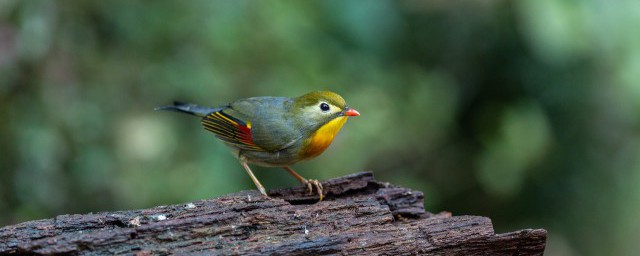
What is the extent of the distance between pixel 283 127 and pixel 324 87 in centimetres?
131

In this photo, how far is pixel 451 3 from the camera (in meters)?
7.00

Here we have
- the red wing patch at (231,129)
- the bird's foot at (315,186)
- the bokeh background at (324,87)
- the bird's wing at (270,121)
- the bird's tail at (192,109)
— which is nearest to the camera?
the bird's foot at (315,186)

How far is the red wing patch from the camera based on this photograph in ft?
16.4

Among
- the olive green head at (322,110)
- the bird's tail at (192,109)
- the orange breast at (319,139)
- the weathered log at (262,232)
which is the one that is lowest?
the weathered log at (262,232)

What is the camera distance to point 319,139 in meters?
4.90

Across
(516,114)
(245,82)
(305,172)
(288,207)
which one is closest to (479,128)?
(516,114)

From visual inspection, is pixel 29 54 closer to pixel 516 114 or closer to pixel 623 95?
pixel 516 114

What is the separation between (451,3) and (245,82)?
213 cm

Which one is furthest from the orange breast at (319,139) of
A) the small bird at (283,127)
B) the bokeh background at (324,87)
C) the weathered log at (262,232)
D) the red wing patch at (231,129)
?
the bokeh background at (324,87)

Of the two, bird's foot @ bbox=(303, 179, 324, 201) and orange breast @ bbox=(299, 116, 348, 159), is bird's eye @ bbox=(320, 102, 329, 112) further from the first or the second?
bird's foot @ bbox=(303, 179, 324, 201)

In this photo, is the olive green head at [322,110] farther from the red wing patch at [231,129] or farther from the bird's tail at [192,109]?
the bird's tail at [192,109]

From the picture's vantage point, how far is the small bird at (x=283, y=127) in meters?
4.88

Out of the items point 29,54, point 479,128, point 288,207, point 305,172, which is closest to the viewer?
point 288,207

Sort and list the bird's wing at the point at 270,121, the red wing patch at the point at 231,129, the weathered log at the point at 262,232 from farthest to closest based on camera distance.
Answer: the red wing patch at the point at 231,129 < the bird's wing at the point at 270,121 < the weathered log at the point at 262,232
